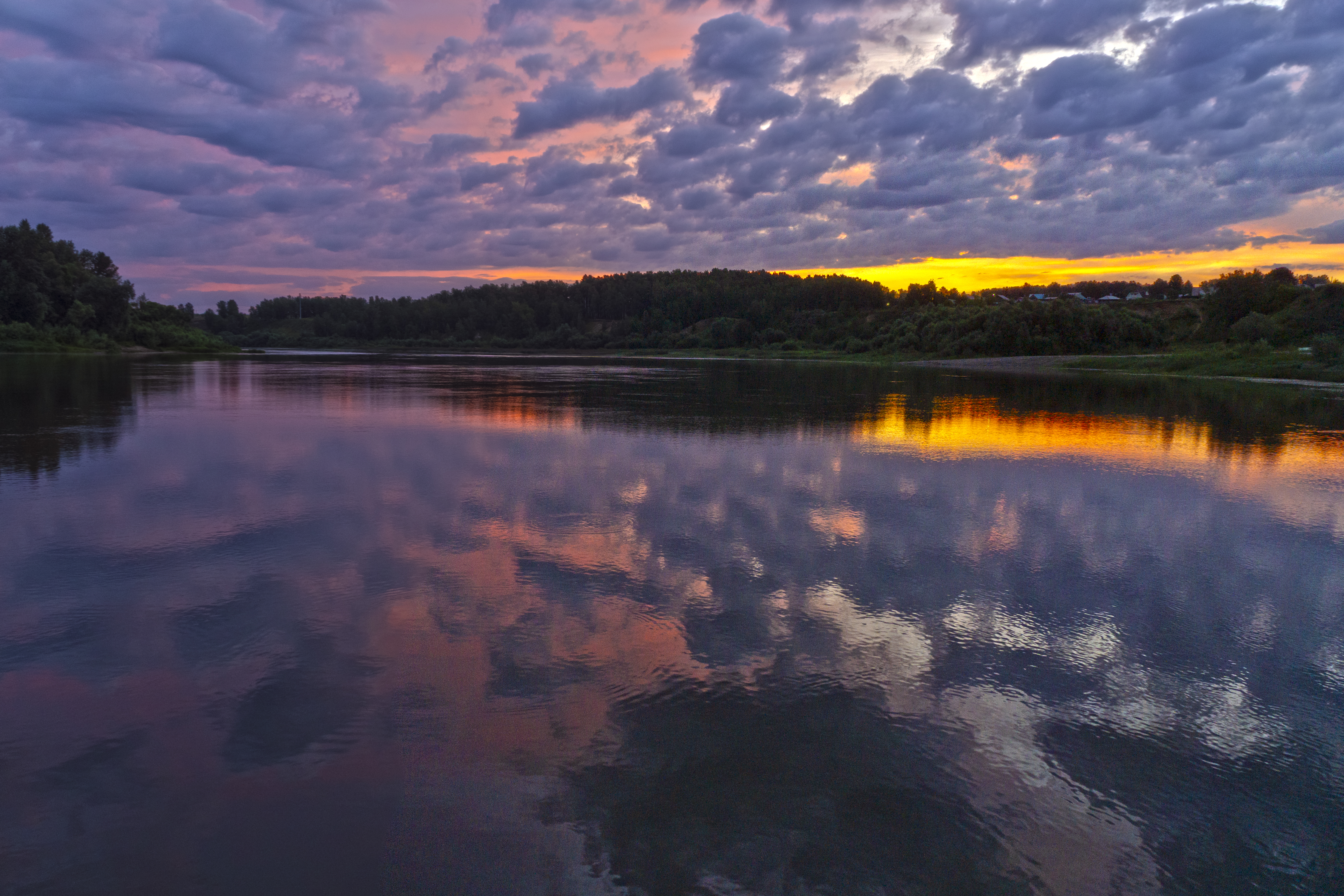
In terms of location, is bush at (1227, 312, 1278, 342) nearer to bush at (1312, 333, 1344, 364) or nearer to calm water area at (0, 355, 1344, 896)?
bush at (1312, 333, 1344, 364)

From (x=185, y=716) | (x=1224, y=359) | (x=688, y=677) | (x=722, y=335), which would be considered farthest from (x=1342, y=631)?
(x=722, y=335)

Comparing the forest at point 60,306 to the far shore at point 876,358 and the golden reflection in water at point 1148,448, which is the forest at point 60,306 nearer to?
the far shore at point 876,358

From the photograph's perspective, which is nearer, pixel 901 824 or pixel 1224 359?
pixel 901 824

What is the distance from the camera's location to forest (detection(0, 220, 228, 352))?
76.2 m

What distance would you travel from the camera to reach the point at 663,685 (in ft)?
19.5

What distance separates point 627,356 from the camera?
130 metres

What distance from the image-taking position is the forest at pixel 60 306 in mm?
76250

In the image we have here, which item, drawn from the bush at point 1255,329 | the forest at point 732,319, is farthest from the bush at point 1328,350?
the bush at point 1255,329

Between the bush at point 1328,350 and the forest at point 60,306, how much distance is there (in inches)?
4147

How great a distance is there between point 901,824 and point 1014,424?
73.7 feet

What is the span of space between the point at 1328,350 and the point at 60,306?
114 metres

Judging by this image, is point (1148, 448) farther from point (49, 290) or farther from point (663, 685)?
point (49, 290)

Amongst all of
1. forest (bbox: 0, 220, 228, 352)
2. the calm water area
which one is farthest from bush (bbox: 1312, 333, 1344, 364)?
forest (bbox: 0, 220, 228, 352)

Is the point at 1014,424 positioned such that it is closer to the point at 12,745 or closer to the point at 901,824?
the point at 901,824
